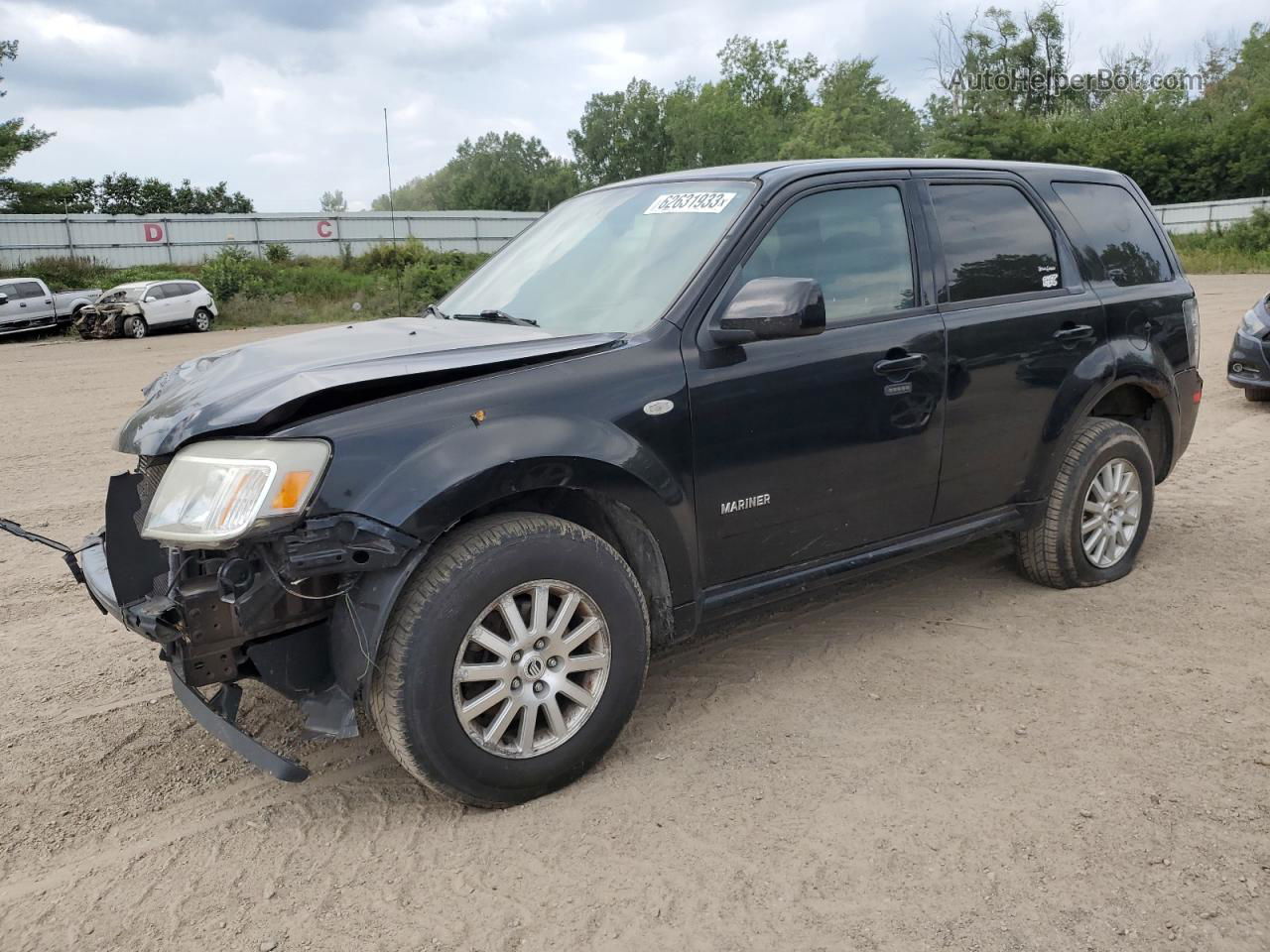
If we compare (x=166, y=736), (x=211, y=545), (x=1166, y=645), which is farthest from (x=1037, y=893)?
(x=166, y=736)

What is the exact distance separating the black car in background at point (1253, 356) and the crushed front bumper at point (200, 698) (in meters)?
9.41

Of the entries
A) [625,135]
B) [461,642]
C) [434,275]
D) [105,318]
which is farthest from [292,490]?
[625,135]

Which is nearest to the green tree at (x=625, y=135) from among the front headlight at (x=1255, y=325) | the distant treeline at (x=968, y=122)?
the distant treeline at (x=968, y=122)

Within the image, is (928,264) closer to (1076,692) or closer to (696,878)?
(1076,692)

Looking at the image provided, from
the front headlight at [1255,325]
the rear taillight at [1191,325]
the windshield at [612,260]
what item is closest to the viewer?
the windshield at [612,260]

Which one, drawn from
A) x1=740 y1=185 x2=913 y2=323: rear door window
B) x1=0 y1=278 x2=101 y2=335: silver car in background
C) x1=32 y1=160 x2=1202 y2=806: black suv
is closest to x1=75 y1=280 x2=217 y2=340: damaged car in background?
x1=0 y1=278 x2=101 y2=335: silver car in background

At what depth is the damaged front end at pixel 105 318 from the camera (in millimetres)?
24875

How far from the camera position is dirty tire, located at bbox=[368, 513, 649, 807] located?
290 cm

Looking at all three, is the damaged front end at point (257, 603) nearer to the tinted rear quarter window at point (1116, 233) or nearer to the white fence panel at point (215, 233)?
the tinted rear quarter window at point (1116, 233)

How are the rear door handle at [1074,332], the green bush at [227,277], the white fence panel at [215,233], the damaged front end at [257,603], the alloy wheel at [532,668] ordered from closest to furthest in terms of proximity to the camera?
1. the damaged front end at [257,603]
2. the alloy wheel at [532,668]
3. the rear door handle at [1074,332]
4. the green bush at [227,277]
5. the white fence panel at [215,233]

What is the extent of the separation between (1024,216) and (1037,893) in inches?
120

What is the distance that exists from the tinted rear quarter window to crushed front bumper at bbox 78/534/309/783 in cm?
405

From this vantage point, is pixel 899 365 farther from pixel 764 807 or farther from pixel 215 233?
pixel 215 233

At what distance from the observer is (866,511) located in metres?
3.98
